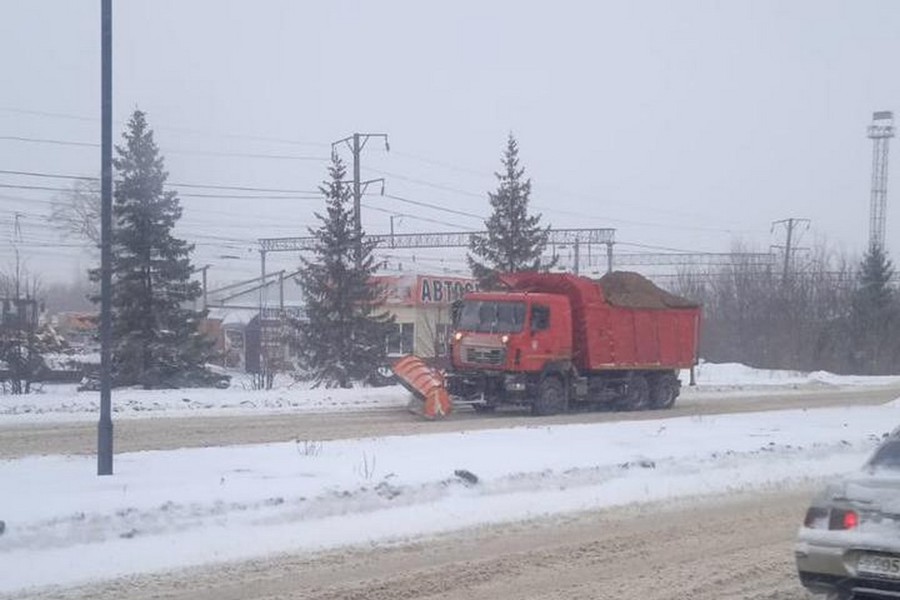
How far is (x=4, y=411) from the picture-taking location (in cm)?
2834

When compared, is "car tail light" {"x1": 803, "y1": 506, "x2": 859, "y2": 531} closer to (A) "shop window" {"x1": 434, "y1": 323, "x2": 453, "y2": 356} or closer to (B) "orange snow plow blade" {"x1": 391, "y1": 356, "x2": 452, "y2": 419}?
(B) "orange snow plow blade" {"x1": 391, "y1": 356, "x2": 452, "y2": 419}

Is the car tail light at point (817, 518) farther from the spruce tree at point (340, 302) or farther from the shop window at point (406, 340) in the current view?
the shop window at point (406, 340)

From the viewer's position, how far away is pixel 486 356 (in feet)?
97.1

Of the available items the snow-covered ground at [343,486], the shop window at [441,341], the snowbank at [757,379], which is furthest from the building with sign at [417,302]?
the snow-covered ground at [343,486]

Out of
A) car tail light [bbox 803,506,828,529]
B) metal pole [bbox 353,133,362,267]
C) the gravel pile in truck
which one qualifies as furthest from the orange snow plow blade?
car tail light [bbox 803,506,828,529]

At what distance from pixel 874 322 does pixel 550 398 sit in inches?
1677

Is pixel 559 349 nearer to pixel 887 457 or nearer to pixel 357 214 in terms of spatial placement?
pixel 357 214

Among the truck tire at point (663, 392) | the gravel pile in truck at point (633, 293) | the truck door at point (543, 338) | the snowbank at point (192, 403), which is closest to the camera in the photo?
the snowbank at point (192, 403)

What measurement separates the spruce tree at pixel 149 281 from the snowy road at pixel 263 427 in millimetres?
11214

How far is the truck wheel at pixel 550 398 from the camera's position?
2998cm

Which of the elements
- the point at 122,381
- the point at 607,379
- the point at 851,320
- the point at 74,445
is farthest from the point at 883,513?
the point at 851,320

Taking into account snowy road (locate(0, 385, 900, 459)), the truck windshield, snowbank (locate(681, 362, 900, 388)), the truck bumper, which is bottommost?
snowbank (locate(681, 362, 900, 388))

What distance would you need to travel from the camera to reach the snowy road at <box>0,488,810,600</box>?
9.69m

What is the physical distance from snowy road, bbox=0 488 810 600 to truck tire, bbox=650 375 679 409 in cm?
2018
